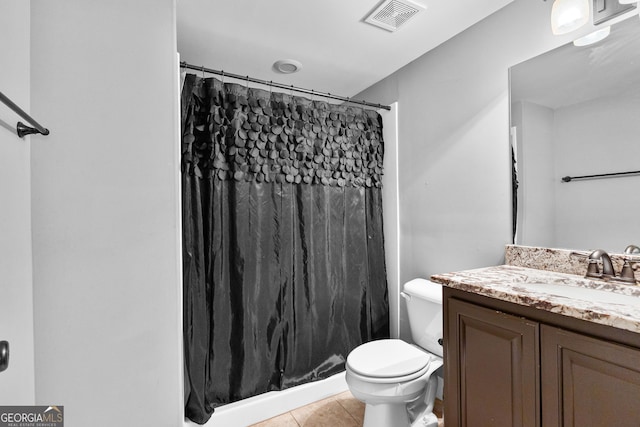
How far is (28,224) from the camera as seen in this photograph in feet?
3.38

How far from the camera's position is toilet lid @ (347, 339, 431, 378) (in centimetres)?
143

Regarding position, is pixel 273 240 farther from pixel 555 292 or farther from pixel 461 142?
pixel 555 292

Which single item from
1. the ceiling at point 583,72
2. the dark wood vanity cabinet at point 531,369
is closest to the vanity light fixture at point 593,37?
the ceiling at point 583,72

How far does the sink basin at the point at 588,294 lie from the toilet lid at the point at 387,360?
696mm

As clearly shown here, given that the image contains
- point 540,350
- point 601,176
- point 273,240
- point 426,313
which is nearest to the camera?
point 540,350

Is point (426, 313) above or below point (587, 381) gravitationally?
below

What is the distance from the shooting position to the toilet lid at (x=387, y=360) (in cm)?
143

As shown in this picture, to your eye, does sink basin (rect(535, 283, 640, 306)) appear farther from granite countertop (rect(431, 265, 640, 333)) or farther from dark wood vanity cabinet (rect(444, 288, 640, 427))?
dark wood vanity cabinet (rect(444, 288, 640, 427))

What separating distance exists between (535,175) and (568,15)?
2.30 feet

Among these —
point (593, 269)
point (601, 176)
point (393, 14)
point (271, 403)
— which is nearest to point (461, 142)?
point (601, 176)

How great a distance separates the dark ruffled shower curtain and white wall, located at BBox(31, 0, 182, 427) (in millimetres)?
338

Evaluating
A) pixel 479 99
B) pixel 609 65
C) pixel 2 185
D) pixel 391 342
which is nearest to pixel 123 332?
pixel 2 185

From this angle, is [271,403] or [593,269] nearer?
[593,269]

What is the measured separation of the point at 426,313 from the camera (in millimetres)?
1770
